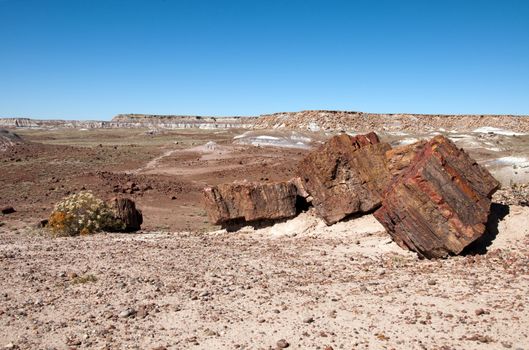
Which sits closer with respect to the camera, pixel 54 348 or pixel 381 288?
pixel 54 348

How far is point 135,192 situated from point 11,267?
17350mm

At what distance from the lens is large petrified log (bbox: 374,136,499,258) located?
A: 31.8 feet

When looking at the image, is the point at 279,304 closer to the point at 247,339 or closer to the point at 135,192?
the point at 247,339

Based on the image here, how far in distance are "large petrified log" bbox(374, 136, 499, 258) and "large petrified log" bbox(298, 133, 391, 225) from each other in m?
2.68

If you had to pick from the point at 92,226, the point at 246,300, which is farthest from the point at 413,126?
the point at 246,300

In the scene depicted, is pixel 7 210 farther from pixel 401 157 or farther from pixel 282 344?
pixel 282 344

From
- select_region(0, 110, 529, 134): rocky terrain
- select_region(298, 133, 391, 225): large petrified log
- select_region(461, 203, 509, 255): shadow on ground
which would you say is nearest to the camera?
select_region(461, 203, 509, 255): shadow on ground

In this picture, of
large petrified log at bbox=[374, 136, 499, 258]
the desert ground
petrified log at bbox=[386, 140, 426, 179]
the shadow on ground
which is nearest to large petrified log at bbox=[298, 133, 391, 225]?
the desert ground

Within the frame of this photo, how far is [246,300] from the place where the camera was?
8.18 metres

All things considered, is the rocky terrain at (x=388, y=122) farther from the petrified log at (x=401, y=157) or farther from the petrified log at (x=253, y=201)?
the petrified log at (x=401, y=157)

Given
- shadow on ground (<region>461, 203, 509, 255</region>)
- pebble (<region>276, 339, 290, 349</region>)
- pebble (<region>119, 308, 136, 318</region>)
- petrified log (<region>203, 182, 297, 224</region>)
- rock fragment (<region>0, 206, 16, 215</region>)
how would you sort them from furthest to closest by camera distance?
rock fragment (<region>0, 206, 16, 215</region>), petrified log (<region>203, 182, 297, 224</region>), shadow on ground (<region>461, 203, 509, 255</region>), pebble (<region>119, 308, 136, 318</region>), pebble (<region>276, 339, 290, 349</region>)

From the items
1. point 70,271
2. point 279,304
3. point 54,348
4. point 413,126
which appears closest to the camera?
point 54,348

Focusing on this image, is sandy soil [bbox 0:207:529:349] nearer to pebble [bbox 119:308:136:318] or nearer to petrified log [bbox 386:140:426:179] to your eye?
pebble [bbox 119:308:136:318]

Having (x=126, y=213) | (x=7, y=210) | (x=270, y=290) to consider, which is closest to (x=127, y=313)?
(x=270, y=290)
